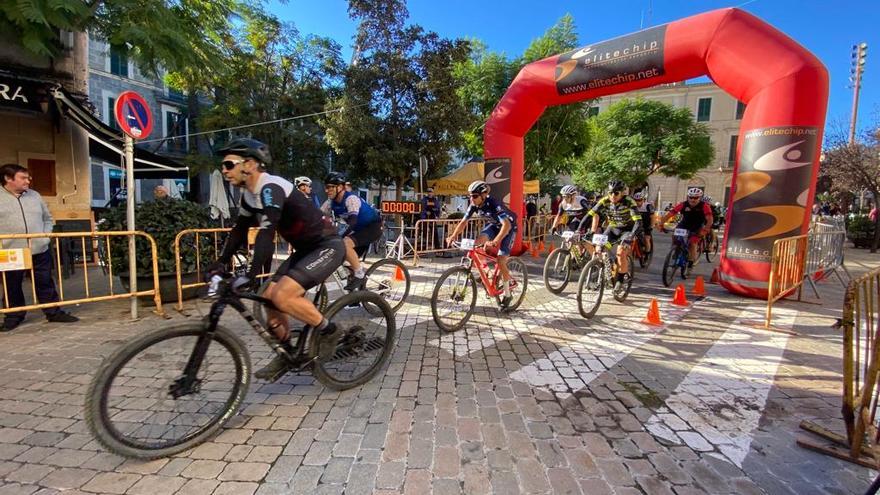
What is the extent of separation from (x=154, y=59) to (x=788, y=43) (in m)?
9.51

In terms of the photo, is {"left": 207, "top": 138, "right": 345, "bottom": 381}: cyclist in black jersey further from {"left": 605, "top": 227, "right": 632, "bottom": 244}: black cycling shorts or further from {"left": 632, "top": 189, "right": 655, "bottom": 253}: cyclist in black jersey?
{"left": 632, "top": 189, "right": 655, "bottom": 253}: cyclist in black jersey

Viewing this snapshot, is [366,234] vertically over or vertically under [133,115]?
under

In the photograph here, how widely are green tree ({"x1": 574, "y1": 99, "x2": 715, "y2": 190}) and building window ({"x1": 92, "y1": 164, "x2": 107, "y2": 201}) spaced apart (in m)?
26.6

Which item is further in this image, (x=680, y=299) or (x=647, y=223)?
(x=647, y=223)

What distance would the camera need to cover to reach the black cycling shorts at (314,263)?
3004mm

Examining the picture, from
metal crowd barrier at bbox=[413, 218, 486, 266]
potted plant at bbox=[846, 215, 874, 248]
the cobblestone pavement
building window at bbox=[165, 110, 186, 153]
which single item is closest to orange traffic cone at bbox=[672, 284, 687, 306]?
the cobblestone pavement

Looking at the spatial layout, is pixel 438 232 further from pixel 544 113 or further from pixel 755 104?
pixel 544 113

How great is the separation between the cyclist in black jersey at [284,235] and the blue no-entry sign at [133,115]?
3214mm

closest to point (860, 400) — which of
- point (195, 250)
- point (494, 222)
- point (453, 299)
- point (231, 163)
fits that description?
point (453, 299)

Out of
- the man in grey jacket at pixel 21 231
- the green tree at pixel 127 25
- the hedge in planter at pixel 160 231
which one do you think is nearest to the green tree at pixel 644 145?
the green tree at pixel 127 25

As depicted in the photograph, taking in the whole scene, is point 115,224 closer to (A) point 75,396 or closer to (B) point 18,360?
(B) point 18,360

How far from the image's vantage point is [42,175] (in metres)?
8.25

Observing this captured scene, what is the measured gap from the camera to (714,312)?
601 cm

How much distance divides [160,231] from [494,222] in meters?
4.53
